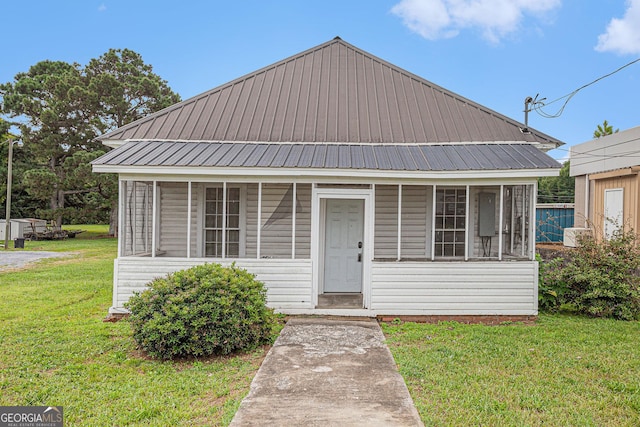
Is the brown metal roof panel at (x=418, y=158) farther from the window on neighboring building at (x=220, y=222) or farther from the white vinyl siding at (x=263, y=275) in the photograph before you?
the window on neighboring building at (x=220, y=222)

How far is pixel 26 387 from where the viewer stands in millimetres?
4430

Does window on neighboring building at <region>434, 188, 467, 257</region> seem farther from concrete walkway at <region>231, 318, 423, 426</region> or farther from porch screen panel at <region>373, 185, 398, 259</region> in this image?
concrete walkway at <region>231, 318, 423, 426</region>

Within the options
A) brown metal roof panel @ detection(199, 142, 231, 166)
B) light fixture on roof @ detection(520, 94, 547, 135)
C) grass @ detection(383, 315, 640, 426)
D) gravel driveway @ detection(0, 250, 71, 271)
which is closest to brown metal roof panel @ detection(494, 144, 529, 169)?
grass @ detection(383, 315, 640, 426)

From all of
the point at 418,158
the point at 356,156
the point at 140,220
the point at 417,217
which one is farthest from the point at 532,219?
the point at 140,220

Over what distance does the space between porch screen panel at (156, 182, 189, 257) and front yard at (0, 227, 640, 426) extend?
190 centimetres

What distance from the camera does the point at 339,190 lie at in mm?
7566

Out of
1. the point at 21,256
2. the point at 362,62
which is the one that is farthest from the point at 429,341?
the point at 21,256

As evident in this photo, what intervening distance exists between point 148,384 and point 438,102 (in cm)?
796

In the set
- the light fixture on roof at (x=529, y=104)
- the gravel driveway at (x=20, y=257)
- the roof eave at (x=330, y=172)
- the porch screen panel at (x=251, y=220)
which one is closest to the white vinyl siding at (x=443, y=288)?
the roof eave at (x=330, y=172)

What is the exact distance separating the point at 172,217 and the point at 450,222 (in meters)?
5.87

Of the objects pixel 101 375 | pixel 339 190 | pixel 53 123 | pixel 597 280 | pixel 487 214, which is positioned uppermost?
pixel 53 123

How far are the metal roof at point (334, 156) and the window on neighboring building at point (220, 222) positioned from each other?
1166 millimetres

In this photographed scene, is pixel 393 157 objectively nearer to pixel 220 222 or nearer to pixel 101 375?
pixel 220 222

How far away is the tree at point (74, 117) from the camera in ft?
84.0
